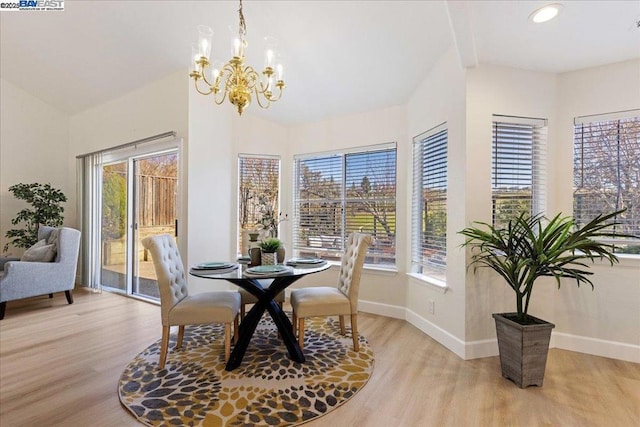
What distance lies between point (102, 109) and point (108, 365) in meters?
4.00

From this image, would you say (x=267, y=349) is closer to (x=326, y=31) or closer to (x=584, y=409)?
(x=584, y=409)

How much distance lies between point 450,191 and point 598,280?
1.43 metres

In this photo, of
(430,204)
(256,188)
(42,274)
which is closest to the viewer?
(430,204)

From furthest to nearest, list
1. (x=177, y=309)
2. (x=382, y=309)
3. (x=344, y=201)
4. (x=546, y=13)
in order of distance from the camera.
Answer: (x=344, y=201) → (x=382, y=309) → (x=177, y=309) → (x=546, y=13)

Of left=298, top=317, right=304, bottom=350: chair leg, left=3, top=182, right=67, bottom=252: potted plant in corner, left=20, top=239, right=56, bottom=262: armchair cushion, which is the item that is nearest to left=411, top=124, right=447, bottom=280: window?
left=298, top=317, right=304, bottom=350: chair leg

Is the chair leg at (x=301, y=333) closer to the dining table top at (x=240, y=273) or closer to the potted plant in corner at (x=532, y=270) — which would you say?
the dining table top at (x=240, y=273)

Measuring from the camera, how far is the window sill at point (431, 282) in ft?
9.78

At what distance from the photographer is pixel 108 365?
2.54 metres

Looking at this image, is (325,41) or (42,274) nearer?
(325,41)

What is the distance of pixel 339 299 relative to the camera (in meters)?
2.76

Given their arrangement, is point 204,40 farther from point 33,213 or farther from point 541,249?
point 33,213

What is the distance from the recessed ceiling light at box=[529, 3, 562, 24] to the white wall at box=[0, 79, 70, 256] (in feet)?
21.6

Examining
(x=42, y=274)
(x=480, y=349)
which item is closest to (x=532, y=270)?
(x=480, y=349)

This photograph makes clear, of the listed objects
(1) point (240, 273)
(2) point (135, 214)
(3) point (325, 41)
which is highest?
(3) point (325, 41)
